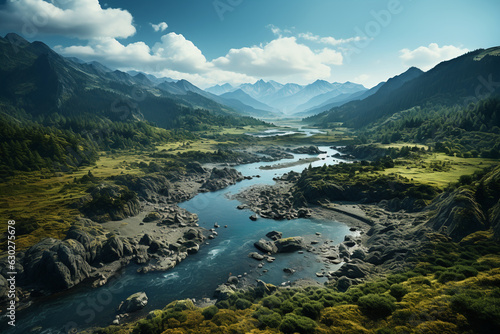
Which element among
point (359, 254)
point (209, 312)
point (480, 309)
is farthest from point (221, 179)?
point (480, 309)

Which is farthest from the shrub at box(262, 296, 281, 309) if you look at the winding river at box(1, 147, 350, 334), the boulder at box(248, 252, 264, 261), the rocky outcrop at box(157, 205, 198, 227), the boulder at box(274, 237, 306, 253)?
the rocky outcrop at box(157, 205, 198, 227)

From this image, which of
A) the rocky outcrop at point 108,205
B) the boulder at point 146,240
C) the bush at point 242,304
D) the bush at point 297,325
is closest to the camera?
the bush at point 297,325

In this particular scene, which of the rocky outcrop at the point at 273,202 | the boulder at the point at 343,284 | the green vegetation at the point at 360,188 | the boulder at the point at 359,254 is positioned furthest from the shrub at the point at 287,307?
→ the green vegetation at the point at 360,188

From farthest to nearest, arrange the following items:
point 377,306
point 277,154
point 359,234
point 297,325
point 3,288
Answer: point 277,154 < point 359,234 < point 3,288 < point 377,306 < point 297,325

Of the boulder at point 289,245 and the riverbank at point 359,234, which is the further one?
the boulder at point 289,245

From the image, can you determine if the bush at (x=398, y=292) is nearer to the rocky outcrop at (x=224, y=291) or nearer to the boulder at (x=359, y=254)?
the boulder at (x=359, y=254)

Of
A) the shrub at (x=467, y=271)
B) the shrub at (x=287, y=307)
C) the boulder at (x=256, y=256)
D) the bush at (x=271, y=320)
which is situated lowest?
the boulder at (x=256, y=256)

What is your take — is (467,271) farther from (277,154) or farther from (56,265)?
(277,154)
